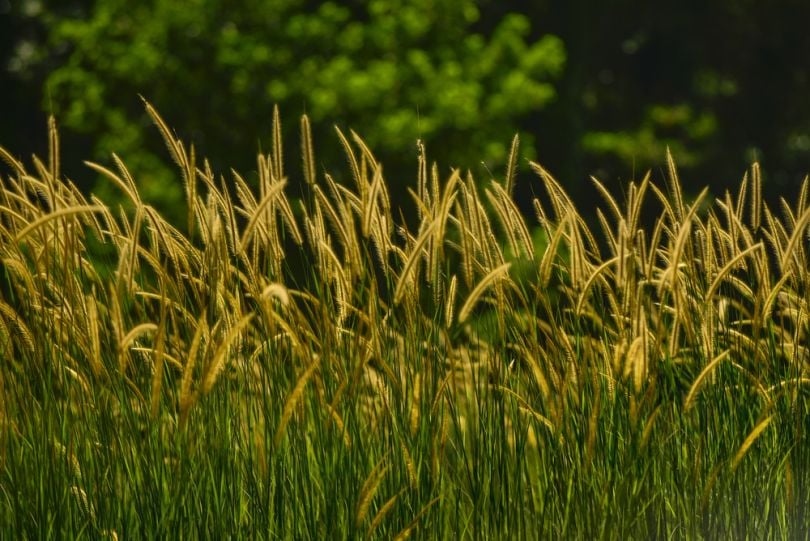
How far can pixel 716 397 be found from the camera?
3.27 meters

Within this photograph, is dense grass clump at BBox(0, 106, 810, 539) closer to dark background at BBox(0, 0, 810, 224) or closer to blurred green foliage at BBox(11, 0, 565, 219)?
dark background at BBox(0, 0, 810, 224)

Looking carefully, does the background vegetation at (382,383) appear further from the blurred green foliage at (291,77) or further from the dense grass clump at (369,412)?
the blurred green foliage at (291,77)

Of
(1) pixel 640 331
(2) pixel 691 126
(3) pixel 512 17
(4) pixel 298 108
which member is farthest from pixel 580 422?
(2) pixel 691 126

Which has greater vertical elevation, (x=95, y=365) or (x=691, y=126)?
(x=95, y=365)

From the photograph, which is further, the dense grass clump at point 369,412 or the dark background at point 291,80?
the dark background at point 291,80

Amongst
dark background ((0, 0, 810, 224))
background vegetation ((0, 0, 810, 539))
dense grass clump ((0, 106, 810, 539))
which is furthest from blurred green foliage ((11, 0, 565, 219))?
dense grass clump ((0, 106, 810, 539))

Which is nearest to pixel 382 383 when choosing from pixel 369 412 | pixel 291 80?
pixel 369 412

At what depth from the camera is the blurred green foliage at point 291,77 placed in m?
10.6

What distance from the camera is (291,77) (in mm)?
10672

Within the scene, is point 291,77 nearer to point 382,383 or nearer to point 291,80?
point 291,80

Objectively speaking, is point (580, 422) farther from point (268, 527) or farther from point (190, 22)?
point (190, 22)

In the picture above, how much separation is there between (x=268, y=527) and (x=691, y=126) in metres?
14.4

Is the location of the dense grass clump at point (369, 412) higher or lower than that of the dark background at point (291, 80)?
higher

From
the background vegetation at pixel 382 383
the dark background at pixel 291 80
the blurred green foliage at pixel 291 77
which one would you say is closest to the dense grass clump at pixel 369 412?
the background vegetation at pixel 382 383
